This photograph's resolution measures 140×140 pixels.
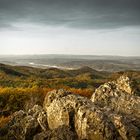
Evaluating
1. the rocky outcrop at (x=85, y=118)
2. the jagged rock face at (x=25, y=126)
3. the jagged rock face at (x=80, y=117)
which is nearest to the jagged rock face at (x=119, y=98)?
the rocky outcrop at (x=85, y=118)

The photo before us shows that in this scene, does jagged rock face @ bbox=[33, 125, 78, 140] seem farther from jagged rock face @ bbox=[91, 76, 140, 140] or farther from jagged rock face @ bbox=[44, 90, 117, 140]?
jagged rock face @ bbox=[91, 76, 140, 140]

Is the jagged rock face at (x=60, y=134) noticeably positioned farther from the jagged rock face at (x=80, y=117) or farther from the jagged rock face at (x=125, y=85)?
the jagged rock face at (x=125, y=85)

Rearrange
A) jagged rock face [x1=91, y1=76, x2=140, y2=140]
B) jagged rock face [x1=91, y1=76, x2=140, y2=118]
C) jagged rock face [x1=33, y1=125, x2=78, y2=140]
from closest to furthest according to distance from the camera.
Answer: jagged rock face [x1=91, y1=76, x2=140, y2=140], jagged rock face [x1=33, y1=125, x2=78, y2=140], jagged rock face [x1=91, y1=76, x2=140, y2=118]

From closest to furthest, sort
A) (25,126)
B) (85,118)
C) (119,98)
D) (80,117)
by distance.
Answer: (85,118)
(80,117)
(25,126)
(119,98)

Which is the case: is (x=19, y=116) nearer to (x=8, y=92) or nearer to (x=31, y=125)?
(x=31, y=125)

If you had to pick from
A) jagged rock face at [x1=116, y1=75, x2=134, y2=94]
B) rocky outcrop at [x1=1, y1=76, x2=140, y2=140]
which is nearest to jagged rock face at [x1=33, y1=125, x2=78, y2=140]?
rocky outcrop at [x1=1, y1=76, x2=140, y2=140]

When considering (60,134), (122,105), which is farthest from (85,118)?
(122,105)

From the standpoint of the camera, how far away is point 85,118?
32.9 metres

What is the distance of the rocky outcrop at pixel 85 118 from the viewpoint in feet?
104

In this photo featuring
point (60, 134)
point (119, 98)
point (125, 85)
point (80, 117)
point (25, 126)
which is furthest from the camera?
point (125, 85)

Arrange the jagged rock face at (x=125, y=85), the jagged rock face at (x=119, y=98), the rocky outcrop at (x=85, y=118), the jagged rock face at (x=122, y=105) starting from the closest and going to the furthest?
the jagged rock face at (x=122, y=105), the rocky outcrop at (x=85, y=118), the jagged rock face at (x=119, y=98), the jagged rock face at (x=125, y=85)

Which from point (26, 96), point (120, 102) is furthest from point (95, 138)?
point (26, 96)

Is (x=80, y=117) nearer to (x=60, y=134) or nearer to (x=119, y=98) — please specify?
(x=60, y=134)

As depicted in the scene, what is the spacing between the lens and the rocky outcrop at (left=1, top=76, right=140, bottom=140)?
3170cm
